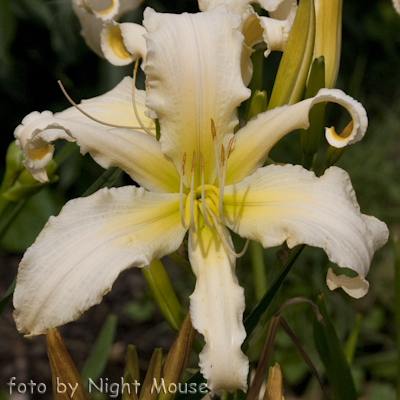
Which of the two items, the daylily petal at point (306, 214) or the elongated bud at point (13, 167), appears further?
the elongated bud at point (13, 167)

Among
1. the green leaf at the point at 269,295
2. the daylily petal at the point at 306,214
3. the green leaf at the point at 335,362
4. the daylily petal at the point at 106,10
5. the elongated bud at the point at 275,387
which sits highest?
the daylily petal at the point at 106,10

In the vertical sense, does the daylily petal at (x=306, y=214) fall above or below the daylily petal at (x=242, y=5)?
below

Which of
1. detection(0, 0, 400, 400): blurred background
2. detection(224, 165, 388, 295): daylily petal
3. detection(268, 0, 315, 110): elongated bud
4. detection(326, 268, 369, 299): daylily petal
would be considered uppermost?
detection(268, 0, 315, 110): elongated bud

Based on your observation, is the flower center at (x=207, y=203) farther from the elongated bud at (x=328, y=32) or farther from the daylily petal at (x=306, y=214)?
the elongated bud at (x=328, y=32)

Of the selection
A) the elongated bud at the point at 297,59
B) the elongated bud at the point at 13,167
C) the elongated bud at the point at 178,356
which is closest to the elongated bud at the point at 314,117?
the elongated bud at the point at 297,59

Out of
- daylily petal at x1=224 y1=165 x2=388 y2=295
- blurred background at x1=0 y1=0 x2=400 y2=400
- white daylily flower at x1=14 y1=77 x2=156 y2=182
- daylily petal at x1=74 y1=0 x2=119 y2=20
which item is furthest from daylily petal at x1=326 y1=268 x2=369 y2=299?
blurred background at x1=0 y1=0 x2=400 y2=400

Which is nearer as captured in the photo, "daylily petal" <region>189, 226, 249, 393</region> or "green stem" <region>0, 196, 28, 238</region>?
"daylily petal" <region>189, 226, 249, 393</region>

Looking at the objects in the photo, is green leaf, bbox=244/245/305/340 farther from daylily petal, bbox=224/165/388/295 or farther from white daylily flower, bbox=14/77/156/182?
white daylily flower, bbox=14/77/156/182

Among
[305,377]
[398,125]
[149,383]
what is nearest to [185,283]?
[305,377]
